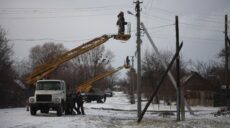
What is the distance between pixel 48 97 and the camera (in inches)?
1174

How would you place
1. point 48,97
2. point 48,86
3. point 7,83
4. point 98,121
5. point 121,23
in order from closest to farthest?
point 98,121
point 48,97
point 48,86
point 121,23
point 7,83

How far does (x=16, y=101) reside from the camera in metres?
47.9

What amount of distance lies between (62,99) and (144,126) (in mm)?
9232

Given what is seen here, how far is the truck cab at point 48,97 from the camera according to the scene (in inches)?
1167

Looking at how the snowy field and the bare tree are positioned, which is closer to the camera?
the snowy field

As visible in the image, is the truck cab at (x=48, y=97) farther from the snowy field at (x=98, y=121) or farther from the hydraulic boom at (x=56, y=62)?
the hydraulic boom at (x=56, y=62)

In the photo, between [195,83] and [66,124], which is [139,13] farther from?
[195,83]

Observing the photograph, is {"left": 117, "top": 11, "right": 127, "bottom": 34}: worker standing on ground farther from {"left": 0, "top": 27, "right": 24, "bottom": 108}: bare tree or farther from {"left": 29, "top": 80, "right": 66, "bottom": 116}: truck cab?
{"left": 0, "top": 27, "right": 24, "bottom": 108}: bare tree

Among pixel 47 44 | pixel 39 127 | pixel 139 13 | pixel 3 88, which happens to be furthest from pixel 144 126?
pixel 47 44

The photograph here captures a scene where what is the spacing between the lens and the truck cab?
29.6 meters

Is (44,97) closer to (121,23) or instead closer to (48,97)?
(48,97)

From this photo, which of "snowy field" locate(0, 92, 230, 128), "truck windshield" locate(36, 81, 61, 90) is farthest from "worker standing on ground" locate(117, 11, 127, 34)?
"snowy field" locate(0, 92, 230, 128)

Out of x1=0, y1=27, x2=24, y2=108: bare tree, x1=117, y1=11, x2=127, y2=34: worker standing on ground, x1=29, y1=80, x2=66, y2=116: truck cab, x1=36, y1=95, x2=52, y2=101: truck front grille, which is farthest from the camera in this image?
x1=0, y1=27, x2=24, y2=108: bare tree

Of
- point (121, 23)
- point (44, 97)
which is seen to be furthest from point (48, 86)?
point (121, 23)
